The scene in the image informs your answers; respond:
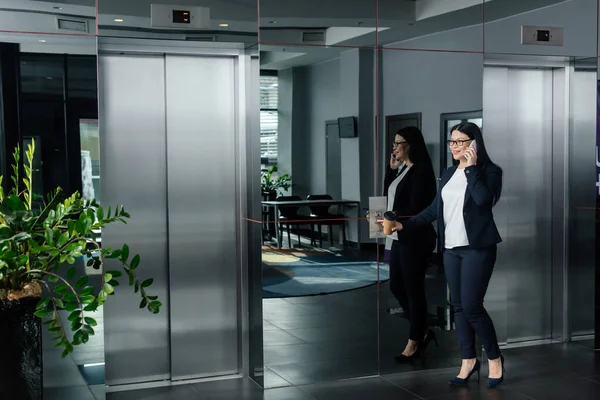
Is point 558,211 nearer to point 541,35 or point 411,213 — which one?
point 541,35

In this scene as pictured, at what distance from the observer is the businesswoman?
5.20 metres

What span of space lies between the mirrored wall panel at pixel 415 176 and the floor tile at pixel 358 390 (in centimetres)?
24

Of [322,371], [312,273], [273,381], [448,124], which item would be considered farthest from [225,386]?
[448,124]

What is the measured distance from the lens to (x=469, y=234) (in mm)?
5184

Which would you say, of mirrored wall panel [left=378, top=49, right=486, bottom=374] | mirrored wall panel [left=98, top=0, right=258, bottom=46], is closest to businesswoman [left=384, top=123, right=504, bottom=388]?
mirrored wall panel [left=378, top=49, right=486, bottom=374]

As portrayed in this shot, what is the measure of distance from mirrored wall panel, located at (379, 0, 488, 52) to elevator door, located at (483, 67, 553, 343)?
628mm

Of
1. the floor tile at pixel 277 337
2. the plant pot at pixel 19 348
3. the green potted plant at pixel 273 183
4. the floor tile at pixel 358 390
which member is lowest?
the floor tile at pixel 358 390

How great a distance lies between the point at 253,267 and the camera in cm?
527

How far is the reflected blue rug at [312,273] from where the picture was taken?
5.16 meters

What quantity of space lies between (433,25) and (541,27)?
3.30 ft

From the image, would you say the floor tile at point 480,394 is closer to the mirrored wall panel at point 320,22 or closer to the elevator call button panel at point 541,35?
the mirrored wall panel at point 320,22

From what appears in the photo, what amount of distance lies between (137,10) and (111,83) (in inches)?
20.6

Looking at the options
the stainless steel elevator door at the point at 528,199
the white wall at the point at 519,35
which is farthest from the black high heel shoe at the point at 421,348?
the white wall at the point at 519,35

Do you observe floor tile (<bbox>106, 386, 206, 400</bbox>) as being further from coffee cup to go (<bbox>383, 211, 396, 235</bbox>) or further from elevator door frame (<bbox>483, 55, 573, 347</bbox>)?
elevator door frame (<bbox>483, 55, 573, 347</bbox>)
